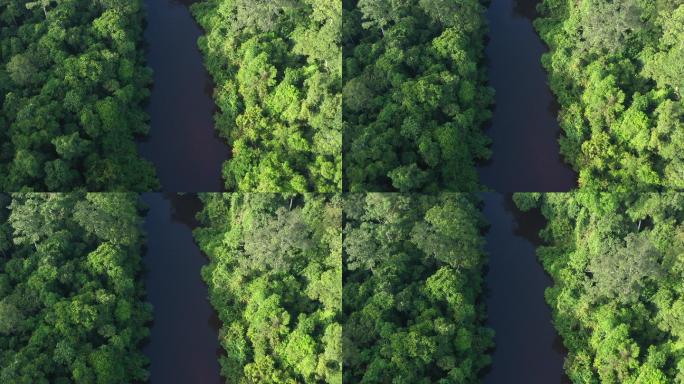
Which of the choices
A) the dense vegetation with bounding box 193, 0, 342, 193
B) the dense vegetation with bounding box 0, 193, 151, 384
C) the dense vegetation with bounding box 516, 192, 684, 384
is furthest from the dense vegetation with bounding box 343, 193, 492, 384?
the dense vegetation with bounding box 0, 193, 151, 384

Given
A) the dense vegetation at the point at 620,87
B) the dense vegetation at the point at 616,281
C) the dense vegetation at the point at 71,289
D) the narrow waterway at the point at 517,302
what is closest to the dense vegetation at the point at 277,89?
the dense vegetation at the point at 71,289

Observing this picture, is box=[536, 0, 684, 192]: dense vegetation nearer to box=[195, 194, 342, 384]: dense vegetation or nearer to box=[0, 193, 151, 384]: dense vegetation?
box=[195, 194, 342, 384]: dense vegetation

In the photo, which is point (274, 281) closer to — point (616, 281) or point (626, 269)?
point (616, 281)

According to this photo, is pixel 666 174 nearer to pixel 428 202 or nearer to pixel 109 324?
pixel 428 202

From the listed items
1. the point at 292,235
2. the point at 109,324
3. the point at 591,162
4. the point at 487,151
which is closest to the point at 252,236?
the point at 292,235

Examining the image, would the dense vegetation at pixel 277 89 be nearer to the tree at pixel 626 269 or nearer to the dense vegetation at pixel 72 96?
the dense vegetation at pixel 72 96

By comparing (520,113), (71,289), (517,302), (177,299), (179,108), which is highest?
(179,108)

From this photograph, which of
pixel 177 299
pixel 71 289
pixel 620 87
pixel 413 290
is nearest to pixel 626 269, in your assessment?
pixel 620 87

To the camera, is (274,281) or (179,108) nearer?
(274,281)
